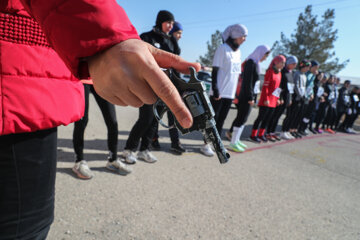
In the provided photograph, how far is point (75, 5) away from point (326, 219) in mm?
2861

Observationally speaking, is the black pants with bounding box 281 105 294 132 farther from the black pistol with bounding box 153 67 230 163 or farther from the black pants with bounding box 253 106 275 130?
the black pistol with bounding box 153 67 230 163

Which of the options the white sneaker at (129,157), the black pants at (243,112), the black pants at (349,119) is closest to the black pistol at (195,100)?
the white sneaker at (129,157)

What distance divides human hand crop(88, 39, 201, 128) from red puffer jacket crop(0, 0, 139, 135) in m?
0.03

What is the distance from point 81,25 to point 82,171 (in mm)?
2280

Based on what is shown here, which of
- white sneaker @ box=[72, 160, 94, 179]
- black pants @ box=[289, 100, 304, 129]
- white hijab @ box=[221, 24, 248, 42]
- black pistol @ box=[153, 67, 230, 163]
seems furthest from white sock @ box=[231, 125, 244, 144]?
black pistol @ box=[153, 67, 230, 163]

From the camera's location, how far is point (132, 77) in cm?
62

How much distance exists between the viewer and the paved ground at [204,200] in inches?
73.5

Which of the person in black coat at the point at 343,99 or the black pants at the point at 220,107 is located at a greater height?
the person in black coat at the point at 343,99

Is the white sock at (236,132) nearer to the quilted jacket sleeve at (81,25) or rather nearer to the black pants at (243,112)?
the black pants at (243,112)

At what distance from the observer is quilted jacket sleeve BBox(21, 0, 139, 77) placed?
24.1 inches

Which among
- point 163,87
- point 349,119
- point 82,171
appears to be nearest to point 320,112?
point 349,119

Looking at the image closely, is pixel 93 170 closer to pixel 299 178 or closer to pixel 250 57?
pixel 299 178

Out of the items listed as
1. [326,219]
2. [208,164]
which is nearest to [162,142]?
[208,164]

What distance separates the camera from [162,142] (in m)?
4.42
